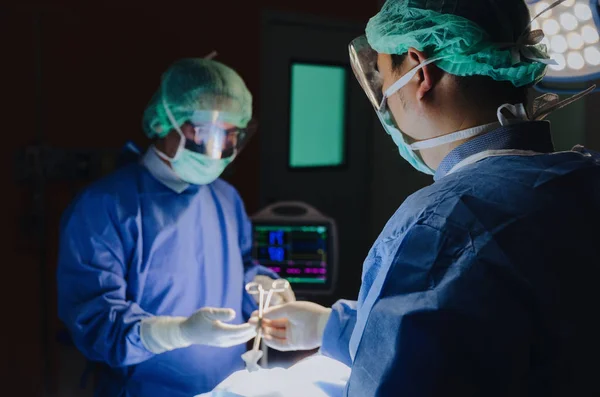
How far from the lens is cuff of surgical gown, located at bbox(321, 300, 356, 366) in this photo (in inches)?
49.8

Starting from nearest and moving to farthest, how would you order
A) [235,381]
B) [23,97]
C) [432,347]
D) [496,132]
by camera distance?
[432,347], [496,132], [235,381], [23,97]

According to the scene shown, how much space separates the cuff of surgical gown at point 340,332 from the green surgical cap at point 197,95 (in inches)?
29.7

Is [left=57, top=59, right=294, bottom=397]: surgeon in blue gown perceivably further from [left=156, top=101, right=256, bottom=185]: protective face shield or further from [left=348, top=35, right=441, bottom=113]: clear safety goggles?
[left=348, top=35, right=441, bottom=113]: clear safety goggles

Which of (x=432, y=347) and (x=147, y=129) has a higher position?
(x=147, y=129)

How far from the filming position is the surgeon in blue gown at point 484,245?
73 cm

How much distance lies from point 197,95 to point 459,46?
967mm

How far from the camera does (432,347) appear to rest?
73cm

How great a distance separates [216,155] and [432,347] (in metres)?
1.16

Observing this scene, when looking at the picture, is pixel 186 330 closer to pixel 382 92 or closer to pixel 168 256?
pixel 168 256

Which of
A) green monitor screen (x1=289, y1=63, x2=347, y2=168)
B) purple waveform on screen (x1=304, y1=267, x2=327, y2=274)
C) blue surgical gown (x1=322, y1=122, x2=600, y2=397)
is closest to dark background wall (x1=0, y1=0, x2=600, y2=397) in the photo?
purple waveform on screen (x1=304, y1=267, x2=327, y2=274)

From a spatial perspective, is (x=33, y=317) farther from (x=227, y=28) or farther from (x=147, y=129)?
(x=227, y=28)

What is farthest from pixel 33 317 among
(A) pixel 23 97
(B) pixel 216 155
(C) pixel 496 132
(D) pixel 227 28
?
(C) pixel 496 132

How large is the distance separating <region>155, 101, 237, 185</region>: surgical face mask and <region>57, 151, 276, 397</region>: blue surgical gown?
56 mm

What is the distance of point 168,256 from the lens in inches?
66.3
